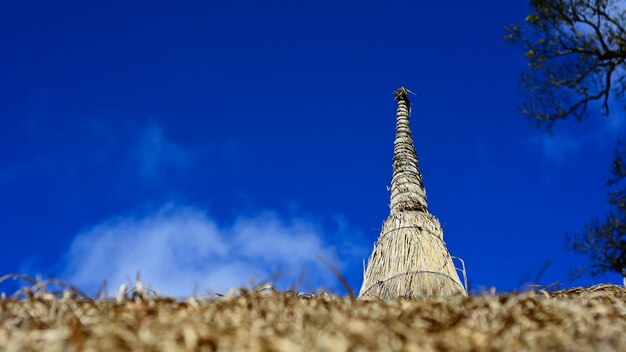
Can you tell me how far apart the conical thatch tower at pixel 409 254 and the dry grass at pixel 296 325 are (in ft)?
9.22

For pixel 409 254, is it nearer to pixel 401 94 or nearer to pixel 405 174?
pixel 405 174

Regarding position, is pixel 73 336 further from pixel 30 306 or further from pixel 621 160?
pixel 621 160

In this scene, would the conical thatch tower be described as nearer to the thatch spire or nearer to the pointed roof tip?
the thatch spire

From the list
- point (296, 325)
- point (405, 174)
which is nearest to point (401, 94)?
point (405, 174)

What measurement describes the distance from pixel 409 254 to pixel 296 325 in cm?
416

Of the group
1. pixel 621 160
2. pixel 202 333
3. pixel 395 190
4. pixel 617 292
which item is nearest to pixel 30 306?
pixel 202 333

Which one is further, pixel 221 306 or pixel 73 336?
pixel 221 306

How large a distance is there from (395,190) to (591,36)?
6.65 m

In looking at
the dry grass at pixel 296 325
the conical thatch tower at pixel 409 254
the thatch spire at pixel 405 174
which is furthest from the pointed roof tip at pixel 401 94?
the dry grass at pixel 296 325

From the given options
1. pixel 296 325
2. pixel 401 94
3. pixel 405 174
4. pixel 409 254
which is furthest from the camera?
pixel 401 94

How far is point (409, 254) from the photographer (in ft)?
18.9

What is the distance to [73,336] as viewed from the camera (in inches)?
59.9

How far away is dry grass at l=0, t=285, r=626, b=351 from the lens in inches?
55.8

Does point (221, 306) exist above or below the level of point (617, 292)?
below
